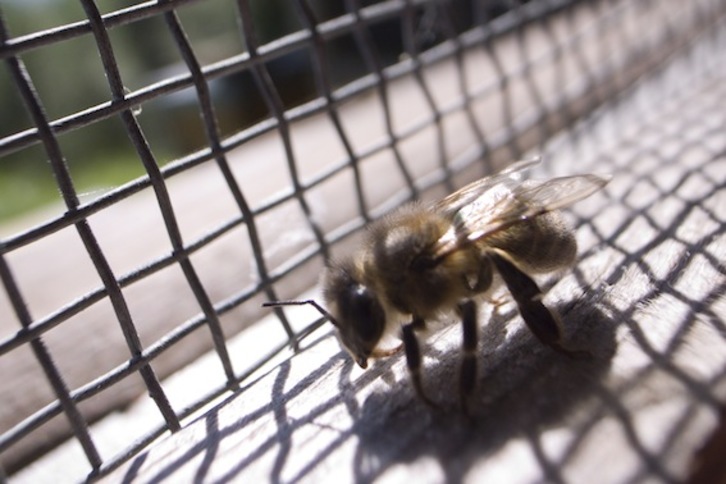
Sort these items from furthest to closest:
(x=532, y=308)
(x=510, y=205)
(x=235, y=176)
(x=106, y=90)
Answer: (x=106, y=90)
(x=235, y=176)
(x=510, y=205)
(x=532, y=308)

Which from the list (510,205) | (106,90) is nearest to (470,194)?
(510,205)

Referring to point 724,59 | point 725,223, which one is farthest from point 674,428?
point 724,59

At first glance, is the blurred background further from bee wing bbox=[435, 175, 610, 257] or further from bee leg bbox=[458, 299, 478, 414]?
bee leg bbox=[458, 299, 478, 414]

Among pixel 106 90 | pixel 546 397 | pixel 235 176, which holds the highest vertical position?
pixel 106 90

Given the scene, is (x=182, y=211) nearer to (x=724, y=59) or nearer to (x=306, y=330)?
(x=306, y=330)

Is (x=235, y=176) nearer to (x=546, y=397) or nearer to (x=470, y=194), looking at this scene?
(x=470, y=194)

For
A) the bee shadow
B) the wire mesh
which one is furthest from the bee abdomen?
the wire mesh

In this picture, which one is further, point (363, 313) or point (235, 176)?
point (235, 176)
